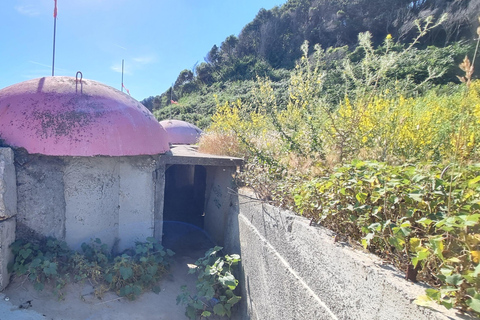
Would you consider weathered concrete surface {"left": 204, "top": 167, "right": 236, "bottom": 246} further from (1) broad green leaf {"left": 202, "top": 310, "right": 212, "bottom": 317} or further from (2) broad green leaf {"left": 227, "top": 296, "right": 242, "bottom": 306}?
(1) broad green leaf {"left": 202, "top": 310, "right": 212, "bottom": 317}

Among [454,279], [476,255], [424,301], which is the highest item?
[476,255]

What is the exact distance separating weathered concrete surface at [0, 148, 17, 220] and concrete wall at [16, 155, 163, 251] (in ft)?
0.38

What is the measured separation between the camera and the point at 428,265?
1361mm

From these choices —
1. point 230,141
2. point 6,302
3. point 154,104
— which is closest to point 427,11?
point 230,141

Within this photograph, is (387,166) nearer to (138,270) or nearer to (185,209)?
(138,270)

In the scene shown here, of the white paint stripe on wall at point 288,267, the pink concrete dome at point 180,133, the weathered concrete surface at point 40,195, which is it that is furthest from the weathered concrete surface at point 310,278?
the pink concrete dome at point 180,133

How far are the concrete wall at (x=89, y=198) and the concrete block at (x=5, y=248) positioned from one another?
7.1 inches

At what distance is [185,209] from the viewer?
7.58 meters

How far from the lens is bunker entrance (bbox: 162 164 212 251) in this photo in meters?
5.66

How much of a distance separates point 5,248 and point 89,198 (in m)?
0.99

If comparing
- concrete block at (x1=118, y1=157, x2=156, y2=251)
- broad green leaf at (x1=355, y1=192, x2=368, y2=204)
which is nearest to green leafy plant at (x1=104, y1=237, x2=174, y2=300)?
concrete block at (x1=118, y1=157, x2=156, y2=251)

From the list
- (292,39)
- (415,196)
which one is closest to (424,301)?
(415,196)

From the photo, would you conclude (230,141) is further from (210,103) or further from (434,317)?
(210,103)

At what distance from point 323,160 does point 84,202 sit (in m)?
3.11
